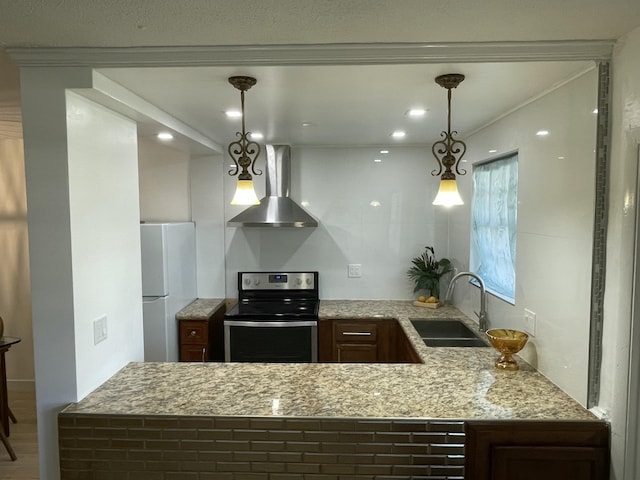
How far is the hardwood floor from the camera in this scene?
2803mm

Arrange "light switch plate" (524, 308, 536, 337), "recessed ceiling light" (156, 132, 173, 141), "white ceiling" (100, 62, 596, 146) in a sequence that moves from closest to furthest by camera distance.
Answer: "white ceiling" (100, 62, 596, 146)
"light switch plate" (524, 308, 536, 337)
"recessed ceiling light" (156, 132, 173, 141)

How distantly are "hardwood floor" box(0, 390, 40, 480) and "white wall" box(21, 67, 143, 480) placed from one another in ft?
4.85

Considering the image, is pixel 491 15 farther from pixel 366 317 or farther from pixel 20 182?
pixel 20 182

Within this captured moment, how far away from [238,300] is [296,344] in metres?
0.83

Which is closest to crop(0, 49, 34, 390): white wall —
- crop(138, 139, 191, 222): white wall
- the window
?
crop(138, 139, 191, 222): white wall

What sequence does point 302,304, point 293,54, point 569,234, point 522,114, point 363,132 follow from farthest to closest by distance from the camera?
point 302,304 < point 363,132 < point 522,114 < point 569,234 < point 293,54

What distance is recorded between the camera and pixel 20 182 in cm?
389

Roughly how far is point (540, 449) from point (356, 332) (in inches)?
71.6

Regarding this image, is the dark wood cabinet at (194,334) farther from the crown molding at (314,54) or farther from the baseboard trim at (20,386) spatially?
the crown molding at (314,54)

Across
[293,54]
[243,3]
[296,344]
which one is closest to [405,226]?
[296,344]

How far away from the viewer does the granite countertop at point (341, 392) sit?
163cm

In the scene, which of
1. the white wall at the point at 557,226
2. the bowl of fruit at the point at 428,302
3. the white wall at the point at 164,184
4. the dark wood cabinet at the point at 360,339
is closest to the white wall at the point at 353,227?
the bowl of fruit at the point at 428,302

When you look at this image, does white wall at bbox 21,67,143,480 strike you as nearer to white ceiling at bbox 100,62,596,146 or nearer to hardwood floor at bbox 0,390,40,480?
white ceiling at bbox 100,62,596,146

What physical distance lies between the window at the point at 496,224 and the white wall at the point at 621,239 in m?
0.80
